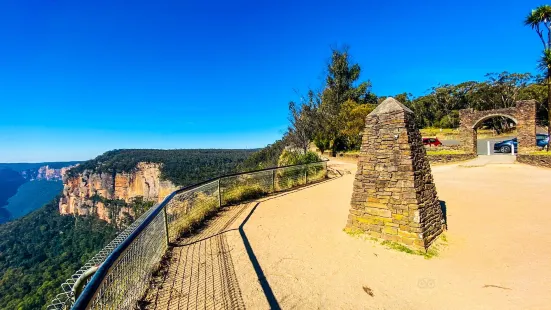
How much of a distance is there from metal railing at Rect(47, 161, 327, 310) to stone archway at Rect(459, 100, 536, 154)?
518 inches

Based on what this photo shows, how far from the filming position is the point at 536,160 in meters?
13.8

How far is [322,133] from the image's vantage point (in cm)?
2430

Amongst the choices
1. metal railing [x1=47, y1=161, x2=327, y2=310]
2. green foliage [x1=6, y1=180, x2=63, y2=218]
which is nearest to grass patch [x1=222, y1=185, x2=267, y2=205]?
metal railing [x1=47, y1=161, x2=327, y2=310]

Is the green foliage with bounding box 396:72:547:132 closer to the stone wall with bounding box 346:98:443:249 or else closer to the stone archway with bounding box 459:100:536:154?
the stone archway with bounding box 459:100:536:154

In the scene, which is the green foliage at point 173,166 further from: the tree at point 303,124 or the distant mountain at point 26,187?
the distant mountain at point 26,187

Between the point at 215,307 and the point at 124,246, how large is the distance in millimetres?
1622

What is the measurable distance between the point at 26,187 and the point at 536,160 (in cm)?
20847

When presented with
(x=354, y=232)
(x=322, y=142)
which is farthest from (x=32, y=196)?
(x=354, y=232)

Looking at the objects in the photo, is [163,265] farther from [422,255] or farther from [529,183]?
[529,183]

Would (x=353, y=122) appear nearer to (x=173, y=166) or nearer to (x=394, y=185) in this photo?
(x=394, y=185)

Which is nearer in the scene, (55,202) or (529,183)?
(529,183)

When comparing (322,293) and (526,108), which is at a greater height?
(526,108)

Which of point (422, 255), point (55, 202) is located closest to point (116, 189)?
point (55, 202)

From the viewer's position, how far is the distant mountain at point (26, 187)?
103m
